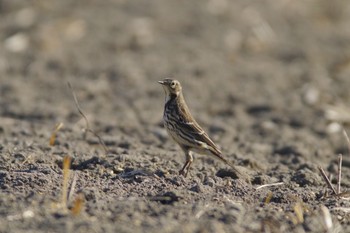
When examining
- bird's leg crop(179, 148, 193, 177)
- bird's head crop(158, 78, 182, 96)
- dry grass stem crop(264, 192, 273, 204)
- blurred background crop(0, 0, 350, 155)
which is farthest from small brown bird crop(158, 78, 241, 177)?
blurred background crop(0, 0, 350, 155)

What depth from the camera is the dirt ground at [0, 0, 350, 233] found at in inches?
262

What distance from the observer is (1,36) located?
1708 centimetres

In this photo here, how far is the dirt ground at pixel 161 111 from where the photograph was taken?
6645mm

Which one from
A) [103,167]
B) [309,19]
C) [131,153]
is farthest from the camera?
[309,19]

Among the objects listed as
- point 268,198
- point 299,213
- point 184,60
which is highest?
point 299,213

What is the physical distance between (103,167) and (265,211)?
204cm

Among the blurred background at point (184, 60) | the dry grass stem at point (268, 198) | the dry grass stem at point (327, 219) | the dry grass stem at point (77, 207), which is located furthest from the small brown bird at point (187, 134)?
the blurred background at point (184, 60)

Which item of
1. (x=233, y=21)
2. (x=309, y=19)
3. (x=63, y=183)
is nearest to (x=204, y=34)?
(x=233, y=21)

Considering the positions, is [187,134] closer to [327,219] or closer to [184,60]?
[327,219]

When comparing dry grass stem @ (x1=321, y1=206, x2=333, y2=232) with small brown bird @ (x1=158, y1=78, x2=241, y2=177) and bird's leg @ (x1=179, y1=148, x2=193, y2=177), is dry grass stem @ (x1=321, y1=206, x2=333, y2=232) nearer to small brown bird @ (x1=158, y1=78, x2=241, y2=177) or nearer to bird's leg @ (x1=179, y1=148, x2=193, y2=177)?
small brown bird @ (x1=158, y1=78, x2=241, y2=177)

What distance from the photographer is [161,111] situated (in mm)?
13094

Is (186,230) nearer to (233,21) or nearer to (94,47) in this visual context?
(94,47)

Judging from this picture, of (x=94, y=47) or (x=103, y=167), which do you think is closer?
(x=103, y=167)

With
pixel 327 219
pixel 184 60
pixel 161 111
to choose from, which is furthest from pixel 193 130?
pixel 184 60
